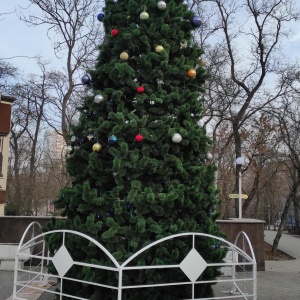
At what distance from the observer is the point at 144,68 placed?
20.6 feet

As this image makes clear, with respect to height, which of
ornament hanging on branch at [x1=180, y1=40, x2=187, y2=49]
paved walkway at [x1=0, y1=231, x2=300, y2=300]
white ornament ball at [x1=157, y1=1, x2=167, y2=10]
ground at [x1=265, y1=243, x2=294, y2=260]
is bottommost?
ground at [x1=265, y1=243, x2=294, y2=260]

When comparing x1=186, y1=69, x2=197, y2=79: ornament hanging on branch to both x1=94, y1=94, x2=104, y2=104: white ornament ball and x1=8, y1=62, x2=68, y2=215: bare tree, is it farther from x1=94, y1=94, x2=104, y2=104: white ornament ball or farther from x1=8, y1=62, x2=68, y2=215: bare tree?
x1=8, y1=62, x2=68, y2=215: bare tree

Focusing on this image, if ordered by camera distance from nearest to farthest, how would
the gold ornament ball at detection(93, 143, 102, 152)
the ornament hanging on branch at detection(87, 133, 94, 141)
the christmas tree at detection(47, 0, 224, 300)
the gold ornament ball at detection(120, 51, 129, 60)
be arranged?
the christmas tree at detection(47, 0, 224, 300)
the gold ornament ball at detection(93, 143, 102, 152)
the gold ornament ball at detection(120, 51, 129, 60)
the ornament hanging on branch at detection(87, 133, 94, 141)

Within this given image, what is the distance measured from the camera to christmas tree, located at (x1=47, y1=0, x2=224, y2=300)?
219 inches

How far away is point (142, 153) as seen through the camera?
5.84m

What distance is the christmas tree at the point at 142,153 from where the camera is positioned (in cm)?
557

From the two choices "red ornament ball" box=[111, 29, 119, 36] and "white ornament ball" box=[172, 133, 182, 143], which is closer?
"white ornament ball" box=[172, 133, 182, 143]

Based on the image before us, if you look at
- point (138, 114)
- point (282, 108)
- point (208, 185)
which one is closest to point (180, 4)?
point (138, 114)

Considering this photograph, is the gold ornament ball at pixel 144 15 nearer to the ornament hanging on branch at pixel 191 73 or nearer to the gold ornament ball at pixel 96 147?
the ornament hanging on branch at pixel 191 73

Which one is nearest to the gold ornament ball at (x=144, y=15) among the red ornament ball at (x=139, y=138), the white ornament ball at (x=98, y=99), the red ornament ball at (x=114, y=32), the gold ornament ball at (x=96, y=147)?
the red ornament ball at (x=114, y=32)

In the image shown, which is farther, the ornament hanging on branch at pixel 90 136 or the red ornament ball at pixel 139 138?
the ornament hanging on branch at pixel 90 136

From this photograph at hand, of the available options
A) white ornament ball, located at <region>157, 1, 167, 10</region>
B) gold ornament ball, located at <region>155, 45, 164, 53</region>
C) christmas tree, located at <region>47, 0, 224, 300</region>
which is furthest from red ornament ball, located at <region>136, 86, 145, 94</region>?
white ornament ball, located at <region>157, 1, 167, 10</region>

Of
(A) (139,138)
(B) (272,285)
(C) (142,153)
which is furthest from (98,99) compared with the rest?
(B) (272,285)

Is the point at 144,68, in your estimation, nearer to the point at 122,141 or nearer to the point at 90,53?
the point at 122,141
